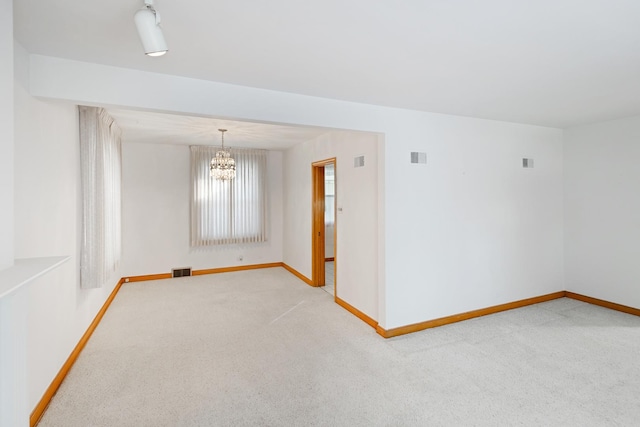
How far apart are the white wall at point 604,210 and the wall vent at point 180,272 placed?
6440mm

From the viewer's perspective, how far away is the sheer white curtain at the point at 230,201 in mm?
6172

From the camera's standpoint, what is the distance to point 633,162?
4.07m

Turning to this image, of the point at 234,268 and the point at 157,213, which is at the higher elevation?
the point at 157,213

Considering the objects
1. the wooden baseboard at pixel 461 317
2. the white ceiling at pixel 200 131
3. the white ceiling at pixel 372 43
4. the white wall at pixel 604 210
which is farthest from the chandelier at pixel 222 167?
the white wall at pixel 604 210

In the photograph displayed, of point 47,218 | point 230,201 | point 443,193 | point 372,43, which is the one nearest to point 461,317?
point 443,193

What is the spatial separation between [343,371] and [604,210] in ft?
14.0

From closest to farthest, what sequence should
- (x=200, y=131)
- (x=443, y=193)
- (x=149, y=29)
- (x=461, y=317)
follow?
(x=149, y=29), (x=443, y=193), (x=461, y=317), (x=200, y=131)

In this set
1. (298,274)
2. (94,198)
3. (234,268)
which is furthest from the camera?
(234,268)

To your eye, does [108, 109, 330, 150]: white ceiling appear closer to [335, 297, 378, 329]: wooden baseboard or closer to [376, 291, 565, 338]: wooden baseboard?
[335, 297, 378, 329]: wooden baseboard

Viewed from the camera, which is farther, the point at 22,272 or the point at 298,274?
the point at 298,274

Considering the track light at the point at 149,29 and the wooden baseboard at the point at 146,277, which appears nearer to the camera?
the track light at the point at 149,29

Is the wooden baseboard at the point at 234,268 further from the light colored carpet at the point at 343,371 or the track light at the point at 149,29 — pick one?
the track light at the point at 149,29

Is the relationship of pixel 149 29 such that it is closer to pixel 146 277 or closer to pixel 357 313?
pixel 357 313

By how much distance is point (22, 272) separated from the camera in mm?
1316
